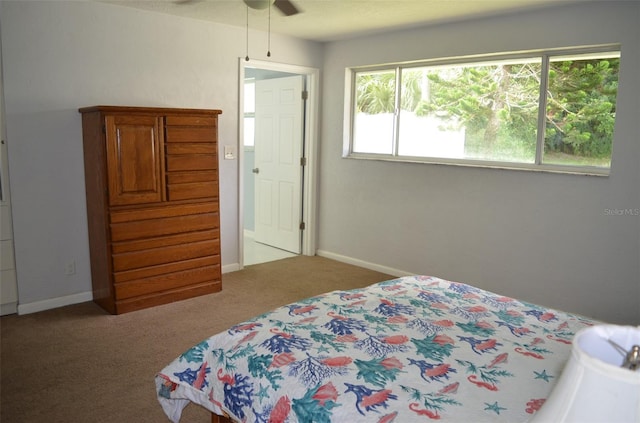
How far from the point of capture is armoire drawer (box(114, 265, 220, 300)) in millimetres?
3686

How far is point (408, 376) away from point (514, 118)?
308 centimetres

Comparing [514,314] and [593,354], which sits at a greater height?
[593,354]

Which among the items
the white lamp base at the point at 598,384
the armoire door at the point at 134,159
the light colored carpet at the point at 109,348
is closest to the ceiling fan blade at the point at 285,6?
the armoire door at the point at 134,159

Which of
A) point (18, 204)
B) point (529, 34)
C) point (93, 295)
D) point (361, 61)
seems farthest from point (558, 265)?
point (18, 204)

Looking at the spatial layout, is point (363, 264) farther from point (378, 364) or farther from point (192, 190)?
point (378, 364)

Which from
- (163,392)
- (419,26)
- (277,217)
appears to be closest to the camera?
(163,392)

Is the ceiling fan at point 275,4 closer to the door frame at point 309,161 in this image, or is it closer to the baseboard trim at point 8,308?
the door frame at point 309,161

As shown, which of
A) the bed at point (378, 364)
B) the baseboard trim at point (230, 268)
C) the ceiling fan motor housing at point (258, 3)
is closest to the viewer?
Answer: the bed at point (378, 364)

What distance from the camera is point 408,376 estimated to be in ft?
5.09

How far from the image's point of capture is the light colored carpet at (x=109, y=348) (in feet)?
8.07

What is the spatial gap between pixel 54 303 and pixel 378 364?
125 inches

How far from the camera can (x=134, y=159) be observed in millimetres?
3643

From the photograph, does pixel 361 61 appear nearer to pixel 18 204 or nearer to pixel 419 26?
pixel 419 26

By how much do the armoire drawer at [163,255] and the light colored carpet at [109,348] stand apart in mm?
367
